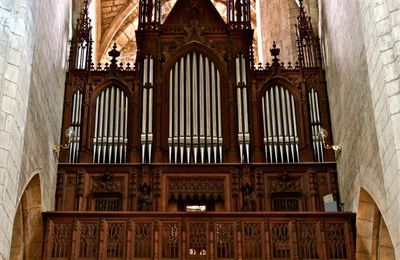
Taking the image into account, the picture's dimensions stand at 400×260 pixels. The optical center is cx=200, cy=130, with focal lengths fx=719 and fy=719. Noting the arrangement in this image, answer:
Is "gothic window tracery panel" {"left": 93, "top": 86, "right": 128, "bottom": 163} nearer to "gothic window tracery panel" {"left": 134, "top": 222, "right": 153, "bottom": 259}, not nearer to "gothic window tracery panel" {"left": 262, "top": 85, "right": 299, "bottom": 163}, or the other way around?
"gothic window tracery panel" {"left": 134, "top": 222, "right": 153, "bottom": 259}

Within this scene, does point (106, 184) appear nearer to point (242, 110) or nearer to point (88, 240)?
point (88, 240)

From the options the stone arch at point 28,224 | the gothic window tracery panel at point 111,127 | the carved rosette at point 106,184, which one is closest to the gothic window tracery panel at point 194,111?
the gothic window tracery panel at point 111,127

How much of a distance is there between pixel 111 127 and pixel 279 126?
4513 millimetres

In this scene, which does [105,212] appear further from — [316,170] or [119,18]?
[119,18]

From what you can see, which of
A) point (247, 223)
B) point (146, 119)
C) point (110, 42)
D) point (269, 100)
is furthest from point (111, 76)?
point (110, 42)

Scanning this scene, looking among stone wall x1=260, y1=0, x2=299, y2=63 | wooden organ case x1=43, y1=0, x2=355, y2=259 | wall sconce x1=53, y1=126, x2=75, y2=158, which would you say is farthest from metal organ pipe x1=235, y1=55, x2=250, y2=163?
wall sconce x1=53, y1=126, x2=75, y2=158

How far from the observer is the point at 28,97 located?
1473 centimetres

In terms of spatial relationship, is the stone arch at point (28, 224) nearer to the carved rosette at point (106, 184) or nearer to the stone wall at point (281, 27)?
the carved rosette at point (106, 184)

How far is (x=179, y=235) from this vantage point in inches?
655

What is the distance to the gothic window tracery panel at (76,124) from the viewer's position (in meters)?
19.0

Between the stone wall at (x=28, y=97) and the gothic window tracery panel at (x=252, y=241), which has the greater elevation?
the stone wall at (x=28, y=97)

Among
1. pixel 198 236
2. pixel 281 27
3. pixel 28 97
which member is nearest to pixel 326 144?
pixel 198 236

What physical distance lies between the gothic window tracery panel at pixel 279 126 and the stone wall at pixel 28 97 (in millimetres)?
5559

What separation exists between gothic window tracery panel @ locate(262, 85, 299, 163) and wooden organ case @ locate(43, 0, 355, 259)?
0.03 metres
